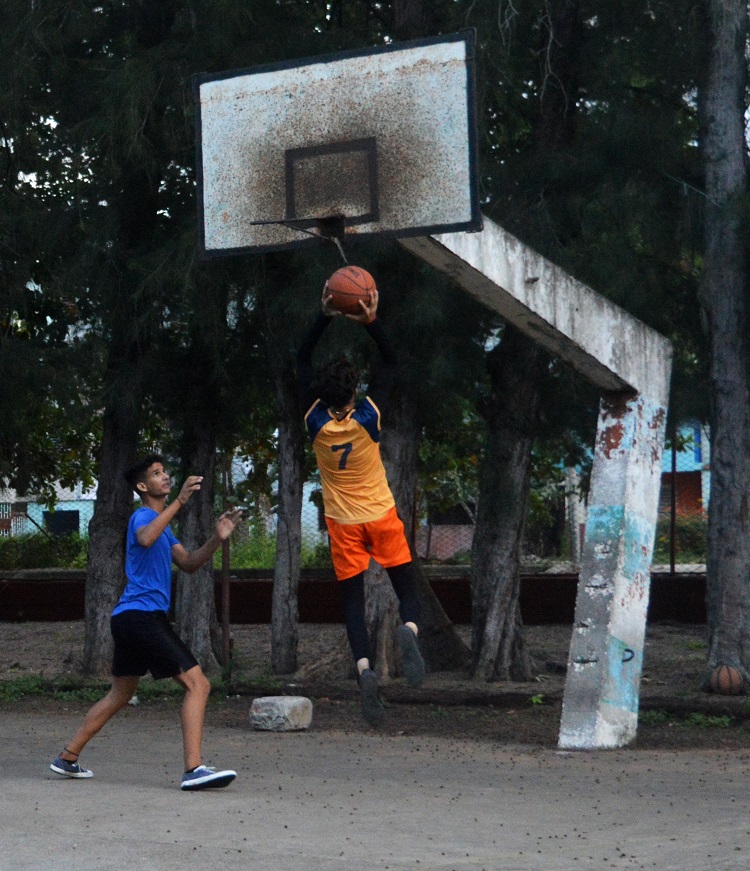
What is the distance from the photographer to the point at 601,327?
31.8 feet

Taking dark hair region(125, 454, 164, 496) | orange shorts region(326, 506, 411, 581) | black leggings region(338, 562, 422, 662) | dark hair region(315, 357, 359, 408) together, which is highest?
dark hair region(315, 357, 359, 408)

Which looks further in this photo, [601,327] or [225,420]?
[225,420]

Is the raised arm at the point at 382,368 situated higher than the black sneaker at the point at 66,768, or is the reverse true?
the raised arm at the point at 382,368

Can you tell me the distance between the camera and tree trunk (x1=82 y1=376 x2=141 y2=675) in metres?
14.4

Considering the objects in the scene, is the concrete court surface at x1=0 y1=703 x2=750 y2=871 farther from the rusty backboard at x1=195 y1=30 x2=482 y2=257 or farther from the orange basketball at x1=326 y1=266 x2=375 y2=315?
the rusty backboard at x1=195 y1=30 x2=482 y2=257

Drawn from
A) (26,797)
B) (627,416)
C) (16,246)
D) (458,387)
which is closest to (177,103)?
(16,246)

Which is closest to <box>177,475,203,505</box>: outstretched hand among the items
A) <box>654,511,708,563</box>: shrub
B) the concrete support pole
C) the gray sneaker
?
the gray sneaker

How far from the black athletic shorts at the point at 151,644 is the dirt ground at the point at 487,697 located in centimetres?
311

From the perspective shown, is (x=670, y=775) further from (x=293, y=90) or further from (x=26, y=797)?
(x=293, y=90)

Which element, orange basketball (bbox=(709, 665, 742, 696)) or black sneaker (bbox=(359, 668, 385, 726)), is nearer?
black sneaker (bbox=(359, 668, 385, 726))

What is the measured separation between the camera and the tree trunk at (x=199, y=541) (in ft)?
A: 48.3

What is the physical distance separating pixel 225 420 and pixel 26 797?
7.54 meters

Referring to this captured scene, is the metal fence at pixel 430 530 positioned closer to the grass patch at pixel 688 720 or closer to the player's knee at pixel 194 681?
the grass patch at pixel 688 720

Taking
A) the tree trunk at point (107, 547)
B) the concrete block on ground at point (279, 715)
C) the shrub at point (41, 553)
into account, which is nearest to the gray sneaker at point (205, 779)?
the concrete block on ground at point (279, 715)
